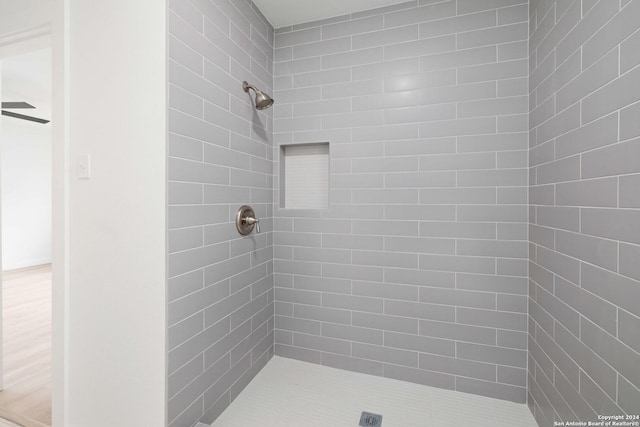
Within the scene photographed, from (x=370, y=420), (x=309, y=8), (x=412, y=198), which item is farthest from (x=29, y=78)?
(x=370, y=420)

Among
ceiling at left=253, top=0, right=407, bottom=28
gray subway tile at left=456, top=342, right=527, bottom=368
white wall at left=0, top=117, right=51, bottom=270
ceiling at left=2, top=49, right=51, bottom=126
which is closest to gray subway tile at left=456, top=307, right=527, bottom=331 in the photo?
gray subway tile at left=456, top=342, right=527, bottom=368

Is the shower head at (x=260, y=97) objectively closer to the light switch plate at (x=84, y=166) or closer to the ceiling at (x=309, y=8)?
the ceiling at (x=309, y=8)

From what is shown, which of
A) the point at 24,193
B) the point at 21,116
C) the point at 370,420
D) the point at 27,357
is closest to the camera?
the point at 370,420

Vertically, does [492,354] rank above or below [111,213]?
below

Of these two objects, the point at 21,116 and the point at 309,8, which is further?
the point at 21,116

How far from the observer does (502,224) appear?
5.33ft

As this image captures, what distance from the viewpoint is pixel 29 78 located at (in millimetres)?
3184

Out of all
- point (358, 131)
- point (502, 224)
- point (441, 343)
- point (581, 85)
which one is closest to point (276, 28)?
Result: point (358, 131)

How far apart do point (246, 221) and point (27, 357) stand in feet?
6.66

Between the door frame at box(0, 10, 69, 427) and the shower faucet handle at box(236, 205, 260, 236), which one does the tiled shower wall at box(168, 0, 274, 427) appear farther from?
the door frame at box(0, 10, 69, 427)

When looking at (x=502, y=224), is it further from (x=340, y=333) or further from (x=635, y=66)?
(x=340, y=333)

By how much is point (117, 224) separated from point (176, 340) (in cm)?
58

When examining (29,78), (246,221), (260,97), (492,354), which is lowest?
(492,354)

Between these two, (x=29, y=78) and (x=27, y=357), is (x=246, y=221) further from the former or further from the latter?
(x=29, y=78)
